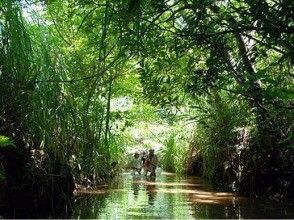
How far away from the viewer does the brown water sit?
22.6 feet

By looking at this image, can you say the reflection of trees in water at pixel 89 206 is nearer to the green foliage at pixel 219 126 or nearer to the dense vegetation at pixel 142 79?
the dense vegetation at pixel 142 79

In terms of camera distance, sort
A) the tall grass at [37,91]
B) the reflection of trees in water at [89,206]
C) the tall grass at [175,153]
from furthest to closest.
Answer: the tall grass at [175,153]
the reflection of trees in water at [89,206]
the tall grass at [37,91]

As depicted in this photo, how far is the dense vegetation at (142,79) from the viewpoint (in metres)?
4.22

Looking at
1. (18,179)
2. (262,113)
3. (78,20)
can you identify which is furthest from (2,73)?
(262,113)

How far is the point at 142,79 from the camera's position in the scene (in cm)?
652

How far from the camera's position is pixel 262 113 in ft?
25.7

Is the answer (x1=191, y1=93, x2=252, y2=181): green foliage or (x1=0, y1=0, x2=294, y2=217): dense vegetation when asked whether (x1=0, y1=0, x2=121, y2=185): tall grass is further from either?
(x1=191, y1=93, x2=252, y2=181): green foliage

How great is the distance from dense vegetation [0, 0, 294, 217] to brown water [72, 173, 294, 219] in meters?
0.58

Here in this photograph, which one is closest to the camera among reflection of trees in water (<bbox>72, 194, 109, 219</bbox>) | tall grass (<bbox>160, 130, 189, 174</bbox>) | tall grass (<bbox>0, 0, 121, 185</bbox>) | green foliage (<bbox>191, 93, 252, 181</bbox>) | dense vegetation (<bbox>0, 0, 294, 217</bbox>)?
dense vegetation (<bbox>0, 0, 294, 217</bbox>)

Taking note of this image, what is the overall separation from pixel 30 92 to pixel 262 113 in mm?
3738

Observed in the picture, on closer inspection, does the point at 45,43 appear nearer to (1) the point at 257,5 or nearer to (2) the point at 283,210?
(1) the point at 257,5

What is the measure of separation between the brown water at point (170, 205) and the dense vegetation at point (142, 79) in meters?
0.58

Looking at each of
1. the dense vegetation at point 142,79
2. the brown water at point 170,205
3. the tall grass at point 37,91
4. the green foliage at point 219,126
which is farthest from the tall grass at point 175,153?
the tall grass at point 37,91

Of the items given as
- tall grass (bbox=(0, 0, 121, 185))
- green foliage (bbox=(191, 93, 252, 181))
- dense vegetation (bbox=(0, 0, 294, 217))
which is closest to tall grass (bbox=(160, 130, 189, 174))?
green foliage (bbox=(191, 93, 252, 181))
